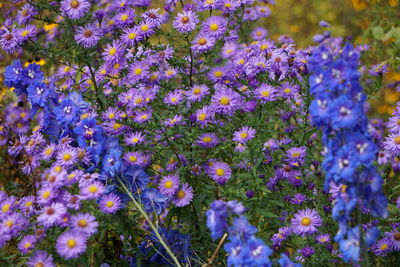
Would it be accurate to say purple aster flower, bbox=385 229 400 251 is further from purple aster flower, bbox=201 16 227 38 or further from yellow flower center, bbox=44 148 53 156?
yellow flower center, bbox=44 148 53 156

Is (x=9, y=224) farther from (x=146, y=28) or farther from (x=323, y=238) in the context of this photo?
(x=323, y=238)

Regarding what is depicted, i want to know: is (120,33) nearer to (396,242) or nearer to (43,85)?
(43,85)

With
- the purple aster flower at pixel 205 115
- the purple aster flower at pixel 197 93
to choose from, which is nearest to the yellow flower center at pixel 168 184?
the purple aster flower at pixel 205 115

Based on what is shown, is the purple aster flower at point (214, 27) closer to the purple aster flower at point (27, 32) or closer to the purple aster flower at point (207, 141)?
the purple aster flower at point (207, 141)

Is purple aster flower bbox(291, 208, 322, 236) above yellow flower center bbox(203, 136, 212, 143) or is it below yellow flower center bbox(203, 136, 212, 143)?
below

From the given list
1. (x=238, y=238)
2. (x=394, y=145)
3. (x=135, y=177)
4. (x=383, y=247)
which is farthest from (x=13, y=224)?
(x=394, y=145)

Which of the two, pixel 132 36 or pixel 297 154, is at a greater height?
pixel 132 36

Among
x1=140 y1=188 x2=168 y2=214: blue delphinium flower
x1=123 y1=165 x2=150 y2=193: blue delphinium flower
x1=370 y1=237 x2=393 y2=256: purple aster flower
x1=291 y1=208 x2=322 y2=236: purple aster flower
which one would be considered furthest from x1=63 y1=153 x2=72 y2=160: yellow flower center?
x1=370 y1=237 x2=393 y2=256: purple aster flower
